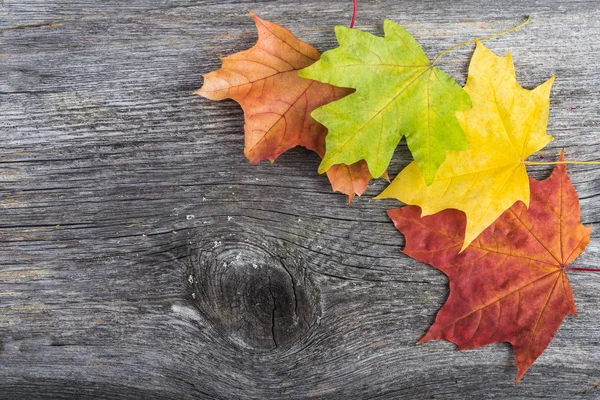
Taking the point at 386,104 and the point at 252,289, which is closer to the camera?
the point at 386,104

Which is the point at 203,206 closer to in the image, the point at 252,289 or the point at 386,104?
the point at 252,289

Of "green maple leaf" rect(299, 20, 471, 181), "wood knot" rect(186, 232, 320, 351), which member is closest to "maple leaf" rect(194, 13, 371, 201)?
"green maple leaf" rect(299, 20, 471, 181)

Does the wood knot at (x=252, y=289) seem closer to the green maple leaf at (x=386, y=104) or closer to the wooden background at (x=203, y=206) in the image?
the wooden background at (x=203, y=206)

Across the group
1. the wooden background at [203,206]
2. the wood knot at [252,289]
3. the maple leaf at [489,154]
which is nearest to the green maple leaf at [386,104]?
the maple leaf at [489,154]

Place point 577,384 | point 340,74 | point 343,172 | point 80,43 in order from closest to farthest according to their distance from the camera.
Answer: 1. point 340,74
2. point 343,172
3. point 80,43
4. point 577,384

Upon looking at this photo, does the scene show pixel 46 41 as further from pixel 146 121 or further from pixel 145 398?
pixel 145 398

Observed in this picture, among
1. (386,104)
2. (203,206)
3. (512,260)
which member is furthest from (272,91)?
(512,260)

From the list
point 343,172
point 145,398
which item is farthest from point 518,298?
point 145,398
